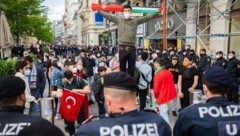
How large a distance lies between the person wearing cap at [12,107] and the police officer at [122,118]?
1.52 ft

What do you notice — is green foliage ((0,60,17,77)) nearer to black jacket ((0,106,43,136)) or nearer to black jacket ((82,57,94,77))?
black jacket ((82,57,94,77))

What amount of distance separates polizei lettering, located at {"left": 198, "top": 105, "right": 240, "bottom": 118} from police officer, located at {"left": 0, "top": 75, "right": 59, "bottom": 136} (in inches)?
55.5

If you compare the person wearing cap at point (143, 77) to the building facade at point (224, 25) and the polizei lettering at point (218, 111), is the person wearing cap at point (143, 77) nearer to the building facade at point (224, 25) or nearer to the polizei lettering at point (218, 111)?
the polizei lettering at point (218, 111)

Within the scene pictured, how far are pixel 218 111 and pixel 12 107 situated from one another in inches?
69.2

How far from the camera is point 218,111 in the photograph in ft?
7.97

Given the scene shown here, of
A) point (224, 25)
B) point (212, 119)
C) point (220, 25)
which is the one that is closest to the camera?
point (212, 119)

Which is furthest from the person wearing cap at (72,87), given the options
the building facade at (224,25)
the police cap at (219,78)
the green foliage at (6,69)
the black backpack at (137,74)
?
the building facade at (224,25)

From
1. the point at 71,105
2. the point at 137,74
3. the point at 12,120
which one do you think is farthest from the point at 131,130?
the point at 137,74

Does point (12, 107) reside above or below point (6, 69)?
above

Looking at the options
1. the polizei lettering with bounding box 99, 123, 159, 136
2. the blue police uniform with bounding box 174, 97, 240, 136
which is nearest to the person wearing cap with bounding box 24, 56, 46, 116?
the blue police uniform with bounding box 174, 97, 240, 136

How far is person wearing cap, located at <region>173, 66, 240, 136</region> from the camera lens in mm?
2365

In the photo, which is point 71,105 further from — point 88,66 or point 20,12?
point 20,12

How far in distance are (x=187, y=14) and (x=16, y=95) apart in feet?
57.6

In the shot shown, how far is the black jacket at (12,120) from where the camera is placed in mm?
2064
